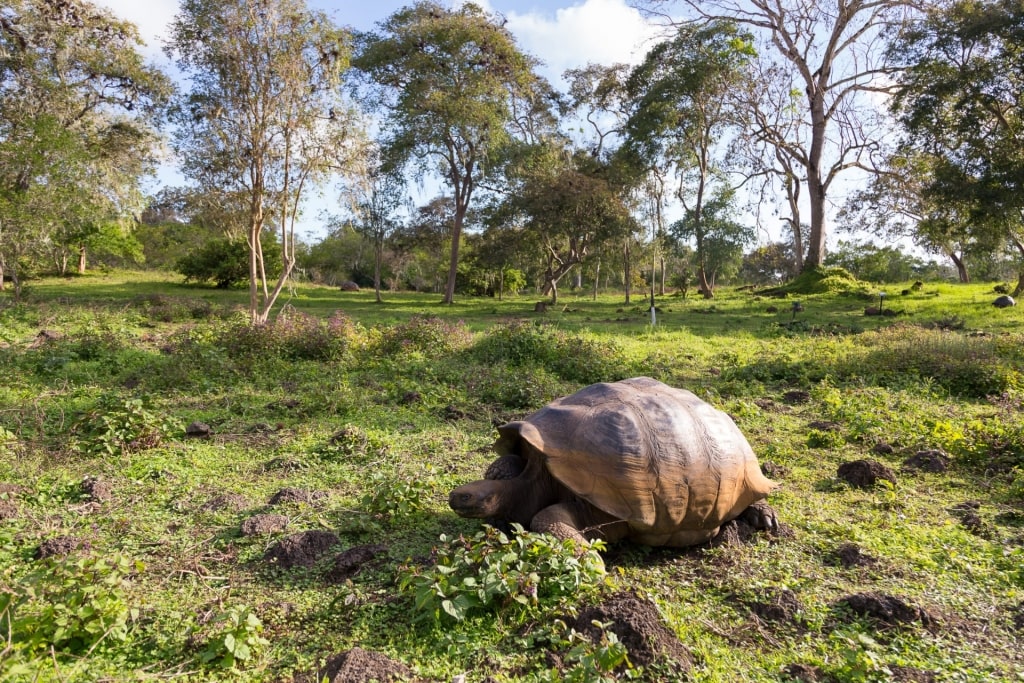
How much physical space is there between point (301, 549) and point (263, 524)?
496mm

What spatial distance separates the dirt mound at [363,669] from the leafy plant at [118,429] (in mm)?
3980

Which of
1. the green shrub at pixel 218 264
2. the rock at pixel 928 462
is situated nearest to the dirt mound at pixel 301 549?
the rock at pixel 928 462

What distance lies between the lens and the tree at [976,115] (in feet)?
55.8

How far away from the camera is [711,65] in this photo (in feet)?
88.9

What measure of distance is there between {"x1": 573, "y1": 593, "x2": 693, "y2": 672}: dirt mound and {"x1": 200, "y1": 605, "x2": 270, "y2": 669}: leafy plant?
1.63 meters

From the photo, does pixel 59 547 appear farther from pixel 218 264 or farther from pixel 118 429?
pixel 218 264

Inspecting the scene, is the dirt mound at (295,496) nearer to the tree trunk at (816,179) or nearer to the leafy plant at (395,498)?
the leafy plant at (395,498)

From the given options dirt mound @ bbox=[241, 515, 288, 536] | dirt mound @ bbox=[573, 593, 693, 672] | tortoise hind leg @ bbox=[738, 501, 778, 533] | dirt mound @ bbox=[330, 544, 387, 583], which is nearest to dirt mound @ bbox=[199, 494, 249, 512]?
dirt mound @ bbox=[241, 515, 288, 536]

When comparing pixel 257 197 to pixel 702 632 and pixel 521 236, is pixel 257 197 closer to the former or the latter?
pixel 702 632

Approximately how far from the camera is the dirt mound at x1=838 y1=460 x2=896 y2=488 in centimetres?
535

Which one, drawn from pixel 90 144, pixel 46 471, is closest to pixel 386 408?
pixel 46 471

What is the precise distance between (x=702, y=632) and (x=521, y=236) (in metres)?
24.8

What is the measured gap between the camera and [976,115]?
18.1 meters

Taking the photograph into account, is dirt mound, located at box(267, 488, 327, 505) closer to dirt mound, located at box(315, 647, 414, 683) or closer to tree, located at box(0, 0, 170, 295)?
dirt mound, located at box(315, 647, 414, 683)
